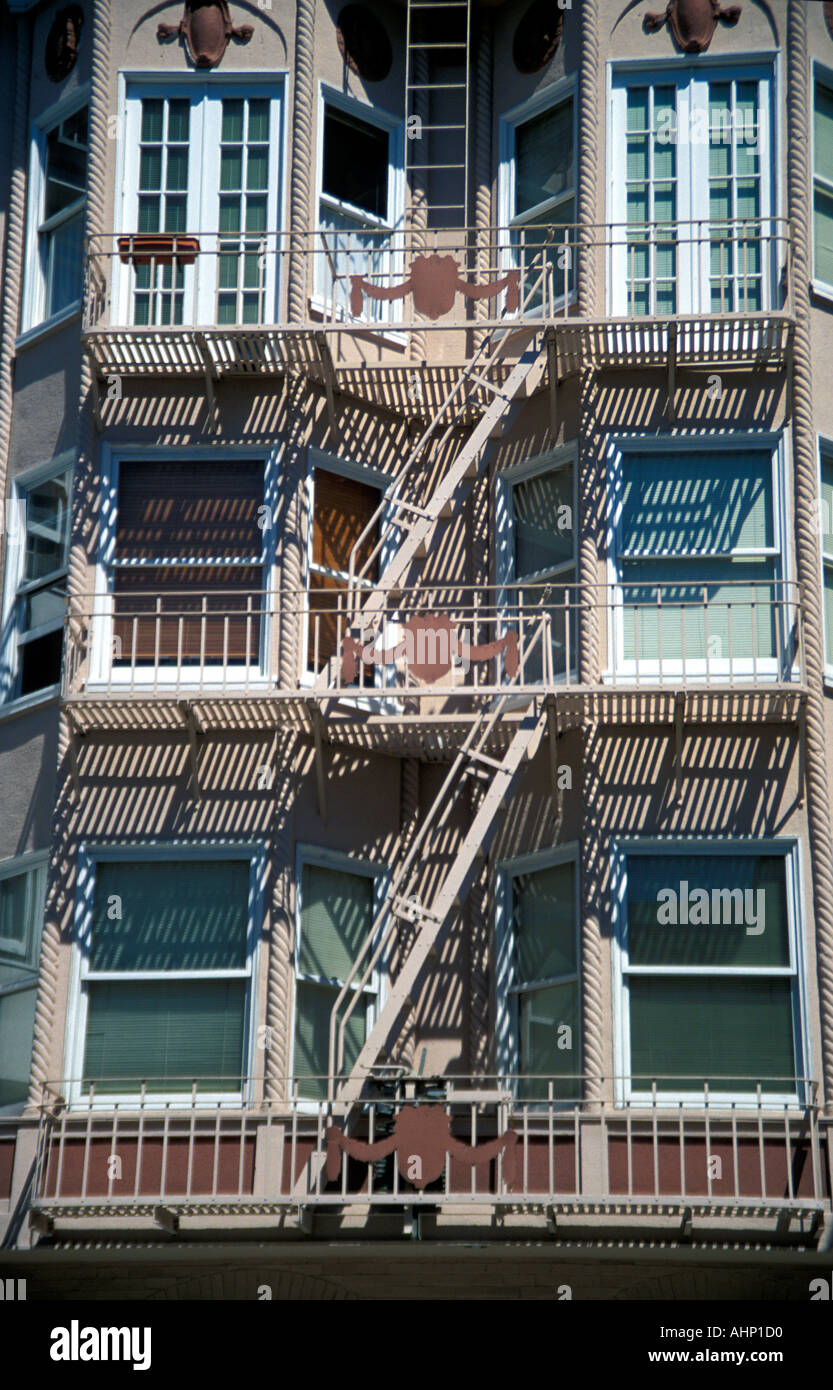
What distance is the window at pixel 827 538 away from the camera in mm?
15266

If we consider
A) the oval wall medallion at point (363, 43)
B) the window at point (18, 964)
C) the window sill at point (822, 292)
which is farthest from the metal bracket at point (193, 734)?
the oval wall medallion at point (363, 43)

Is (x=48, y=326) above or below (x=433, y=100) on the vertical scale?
below

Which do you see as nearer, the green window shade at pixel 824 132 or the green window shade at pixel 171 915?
the green window shade at pixel 171 915

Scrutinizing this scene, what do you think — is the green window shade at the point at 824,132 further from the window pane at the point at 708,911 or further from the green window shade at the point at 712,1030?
the green window shade at the point at 712,1030

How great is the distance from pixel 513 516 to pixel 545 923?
3.47 m

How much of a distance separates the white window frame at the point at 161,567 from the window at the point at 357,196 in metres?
1.71

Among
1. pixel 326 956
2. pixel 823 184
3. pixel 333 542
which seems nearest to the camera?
pixel 326 956

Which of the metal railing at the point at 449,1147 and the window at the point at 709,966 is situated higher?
the window at the point at 709,966

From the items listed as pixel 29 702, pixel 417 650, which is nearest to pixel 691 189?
pixel 417 650

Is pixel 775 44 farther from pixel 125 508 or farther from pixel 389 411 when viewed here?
pixel 125 508

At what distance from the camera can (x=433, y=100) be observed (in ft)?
57.5

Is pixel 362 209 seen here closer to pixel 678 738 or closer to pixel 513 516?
pixel 513 516

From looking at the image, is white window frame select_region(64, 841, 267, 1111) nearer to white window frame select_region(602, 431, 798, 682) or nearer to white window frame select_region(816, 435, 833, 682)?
white window frame select_region(602, 431, 798, 682)
